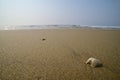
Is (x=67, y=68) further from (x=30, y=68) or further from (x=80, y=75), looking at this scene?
(x=30, y=68)

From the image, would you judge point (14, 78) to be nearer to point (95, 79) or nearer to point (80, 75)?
point (80, 75)

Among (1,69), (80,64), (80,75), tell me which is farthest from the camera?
(80,64)

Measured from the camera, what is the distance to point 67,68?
20.6 feet

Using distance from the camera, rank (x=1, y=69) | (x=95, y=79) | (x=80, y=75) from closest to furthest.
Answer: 1. (x=95, y=79)
2. (x=80, y=75)
3. (x=1, y=69)

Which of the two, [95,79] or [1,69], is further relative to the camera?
[1,69]

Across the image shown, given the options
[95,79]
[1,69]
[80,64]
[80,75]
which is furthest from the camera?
Answer: [80,64]

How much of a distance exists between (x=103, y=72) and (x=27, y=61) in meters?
4.15

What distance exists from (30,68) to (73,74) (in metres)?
2.19

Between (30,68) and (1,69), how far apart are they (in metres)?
1.40

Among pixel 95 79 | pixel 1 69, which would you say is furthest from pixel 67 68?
pixel 1 69

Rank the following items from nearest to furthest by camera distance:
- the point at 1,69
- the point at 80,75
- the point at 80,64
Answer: the point at 80,75
the point at 1,69
the point at 80,64

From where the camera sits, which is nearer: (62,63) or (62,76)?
(62,76)

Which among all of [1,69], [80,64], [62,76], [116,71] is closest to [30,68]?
[1,69]

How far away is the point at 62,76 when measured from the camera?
216 inches
